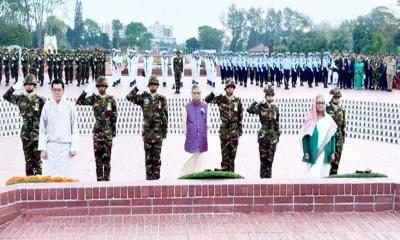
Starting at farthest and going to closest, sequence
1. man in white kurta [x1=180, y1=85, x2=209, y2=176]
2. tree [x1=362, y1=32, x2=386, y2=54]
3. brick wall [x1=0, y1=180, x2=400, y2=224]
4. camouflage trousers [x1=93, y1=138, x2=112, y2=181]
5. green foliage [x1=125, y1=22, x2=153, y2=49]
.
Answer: green foliage [x1=125, y1=22, x2=153, y2=49] < tree [x1=362, y1=32, x2=386, y2=54] < camouflage trousers [x1=93, y1=138, x2=112, y2=181] < man in white kurta [x1=180, y1=85, x2=209, y2=176] < brick wall [x1=0, y1=180, x2=400, y2=224]

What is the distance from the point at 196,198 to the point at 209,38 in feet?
223

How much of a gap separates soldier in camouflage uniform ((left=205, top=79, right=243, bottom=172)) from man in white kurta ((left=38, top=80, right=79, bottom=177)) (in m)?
1.95

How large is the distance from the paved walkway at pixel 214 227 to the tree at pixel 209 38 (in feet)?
220

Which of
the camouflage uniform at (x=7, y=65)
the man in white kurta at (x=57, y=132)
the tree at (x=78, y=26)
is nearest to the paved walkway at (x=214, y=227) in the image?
the man in white kurta at (x=57, y=132)

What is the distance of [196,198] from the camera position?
523 centimetres

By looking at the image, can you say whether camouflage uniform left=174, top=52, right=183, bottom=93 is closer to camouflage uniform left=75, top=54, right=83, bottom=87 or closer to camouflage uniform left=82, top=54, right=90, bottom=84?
camouflage uniform left=75, top=54, right=83, bottom=87

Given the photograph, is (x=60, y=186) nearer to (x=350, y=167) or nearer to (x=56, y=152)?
(x=56, y=152)

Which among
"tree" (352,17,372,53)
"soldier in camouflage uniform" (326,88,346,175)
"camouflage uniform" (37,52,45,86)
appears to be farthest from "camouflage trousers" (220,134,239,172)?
"tree" (352,17,372,53)

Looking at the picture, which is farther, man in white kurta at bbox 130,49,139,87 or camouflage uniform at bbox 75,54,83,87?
camouflage uniform at bbox 75,54,83,87

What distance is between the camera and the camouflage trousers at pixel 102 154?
7.79 m

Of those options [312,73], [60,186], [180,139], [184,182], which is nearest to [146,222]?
[184,182]

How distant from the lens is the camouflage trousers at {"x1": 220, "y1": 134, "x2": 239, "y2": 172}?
8141mm

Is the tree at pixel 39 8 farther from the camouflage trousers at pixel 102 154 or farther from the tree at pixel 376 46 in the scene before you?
the camouflage trousers at pixel 102 154

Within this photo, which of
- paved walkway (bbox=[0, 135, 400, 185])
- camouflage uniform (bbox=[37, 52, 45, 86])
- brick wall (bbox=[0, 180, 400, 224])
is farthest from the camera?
camouflage uniform (bbox=[37, 52, 45, 86])
